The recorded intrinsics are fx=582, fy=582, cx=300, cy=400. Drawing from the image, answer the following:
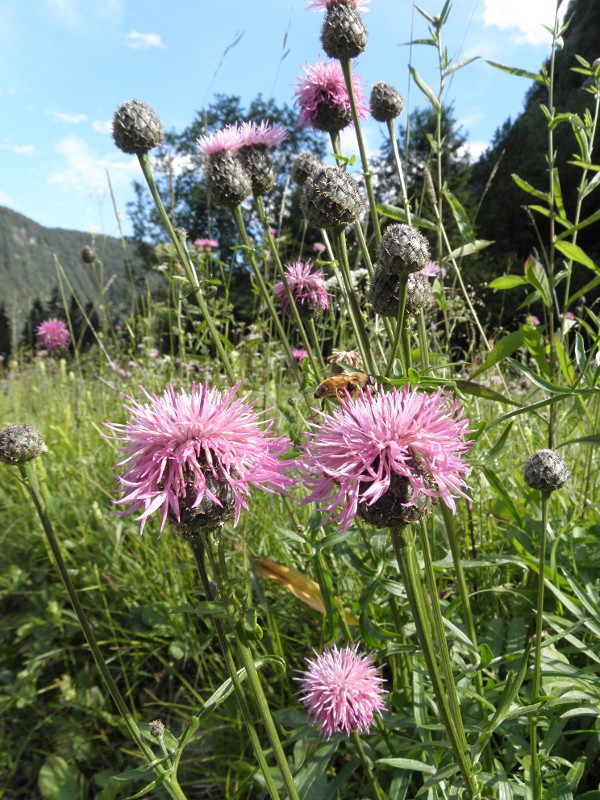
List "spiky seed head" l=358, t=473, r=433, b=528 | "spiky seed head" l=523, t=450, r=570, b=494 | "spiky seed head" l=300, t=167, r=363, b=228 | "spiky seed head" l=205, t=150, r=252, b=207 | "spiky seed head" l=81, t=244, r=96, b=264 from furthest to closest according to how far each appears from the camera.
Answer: "spiky seed head" l=81, t=244, r=96, b=264 → "spiky seed head" l=205, t=150, r=252, b=207 → "spiky seed head" l=300, t=167, r=363, b=228 → "spiky seed head" l=523, t=450, r=570, b=494 → "spiky seed head" l=358, t=473, r=433, b=528

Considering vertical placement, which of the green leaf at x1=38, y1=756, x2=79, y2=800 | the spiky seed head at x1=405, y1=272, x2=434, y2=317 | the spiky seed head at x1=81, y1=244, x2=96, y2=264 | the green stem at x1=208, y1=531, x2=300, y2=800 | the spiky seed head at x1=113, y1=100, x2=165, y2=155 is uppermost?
the spiky seed head at x1=113, y1=100, x2=165, y2=155

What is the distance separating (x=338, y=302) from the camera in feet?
11.9

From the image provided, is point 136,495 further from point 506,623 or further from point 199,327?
point 506,623

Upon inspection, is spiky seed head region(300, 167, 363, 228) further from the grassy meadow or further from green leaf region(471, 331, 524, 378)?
green leaf region(471, 331, 524, 378)

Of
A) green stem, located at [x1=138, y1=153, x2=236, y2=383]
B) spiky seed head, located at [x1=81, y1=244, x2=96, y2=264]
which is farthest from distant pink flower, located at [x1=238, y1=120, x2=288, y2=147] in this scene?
spiky seed head, located at [x1=81, y1=244, x2=96, y2=264]

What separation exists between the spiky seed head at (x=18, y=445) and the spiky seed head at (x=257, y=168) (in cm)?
139

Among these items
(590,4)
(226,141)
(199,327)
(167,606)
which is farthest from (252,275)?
(590,4)

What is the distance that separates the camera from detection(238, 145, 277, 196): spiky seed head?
2.18 metres

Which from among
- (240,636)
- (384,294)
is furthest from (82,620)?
(384,294)

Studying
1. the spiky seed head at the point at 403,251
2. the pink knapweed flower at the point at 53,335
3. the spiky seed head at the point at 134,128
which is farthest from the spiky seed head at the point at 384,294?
the pink knapweed flower at the point at 53,335

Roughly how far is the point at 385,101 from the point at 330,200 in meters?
0.80

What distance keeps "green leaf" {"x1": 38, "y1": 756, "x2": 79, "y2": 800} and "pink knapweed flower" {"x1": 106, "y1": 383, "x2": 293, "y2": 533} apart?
164 cm

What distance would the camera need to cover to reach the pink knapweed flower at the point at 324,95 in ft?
6.73

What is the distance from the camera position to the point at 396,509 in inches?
36.9
